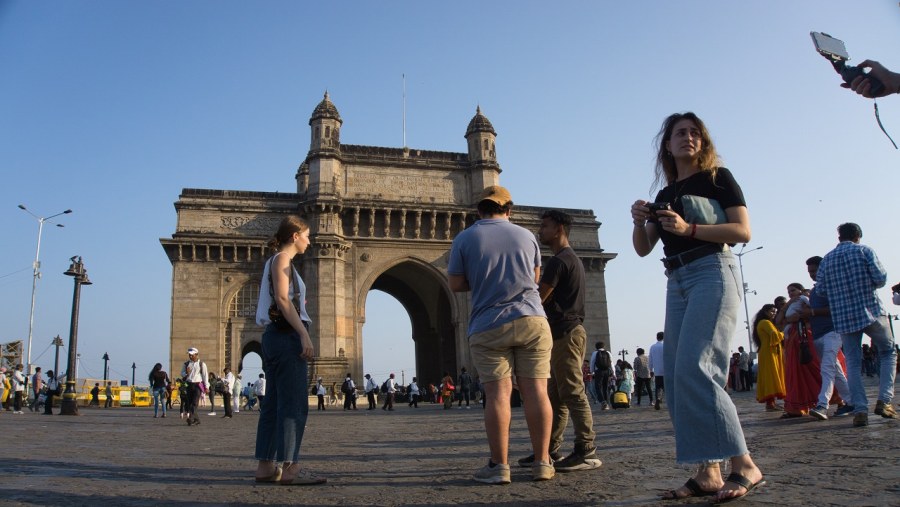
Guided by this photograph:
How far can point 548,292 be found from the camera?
5.44 metres

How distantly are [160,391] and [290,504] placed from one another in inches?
660

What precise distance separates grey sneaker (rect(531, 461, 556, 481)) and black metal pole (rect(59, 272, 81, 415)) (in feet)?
64.4

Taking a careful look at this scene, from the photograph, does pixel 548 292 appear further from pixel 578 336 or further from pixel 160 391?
pixel 160 391

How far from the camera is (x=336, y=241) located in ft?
104

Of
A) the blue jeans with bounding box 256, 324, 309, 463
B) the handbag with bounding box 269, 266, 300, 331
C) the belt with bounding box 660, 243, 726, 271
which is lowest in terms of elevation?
the blue jeans with bounding box 256, 324, 309, 463

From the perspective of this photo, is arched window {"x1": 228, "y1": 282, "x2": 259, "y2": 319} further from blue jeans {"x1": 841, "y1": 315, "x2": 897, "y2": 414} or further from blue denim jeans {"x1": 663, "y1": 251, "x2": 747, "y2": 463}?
blue denim jeans {"x1": 663, "y1": 251, "x2": 747, "y2": 463}

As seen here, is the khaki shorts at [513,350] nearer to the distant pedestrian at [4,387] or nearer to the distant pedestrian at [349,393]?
the distant pedestrian at [349,393]

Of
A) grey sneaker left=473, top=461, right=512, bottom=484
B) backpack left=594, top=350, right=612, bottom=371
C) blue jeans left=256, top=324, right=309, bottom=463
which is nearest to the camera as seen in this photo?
grey sneaker left=473, top=461, right=512, bottom=484

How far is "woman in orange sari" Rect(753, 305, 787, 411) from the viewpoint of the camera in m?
9.68

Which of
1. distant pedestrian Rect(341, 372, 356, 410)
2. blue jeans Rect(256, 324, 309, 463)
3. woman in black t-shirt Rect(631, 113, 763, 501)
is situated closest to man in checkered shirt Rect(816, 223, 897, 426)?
woman in black t-shirt Rect(631, 113, 763, 501)

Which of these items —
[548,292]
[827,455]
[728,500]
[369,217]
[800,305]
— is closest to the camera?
[728,500]

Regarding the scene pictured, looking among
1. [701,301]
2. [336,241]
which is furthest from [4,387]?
[701,301]

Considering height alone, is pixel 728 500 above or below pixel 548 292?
below

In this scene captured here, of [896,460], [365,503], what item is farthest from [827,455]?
[365,503]
